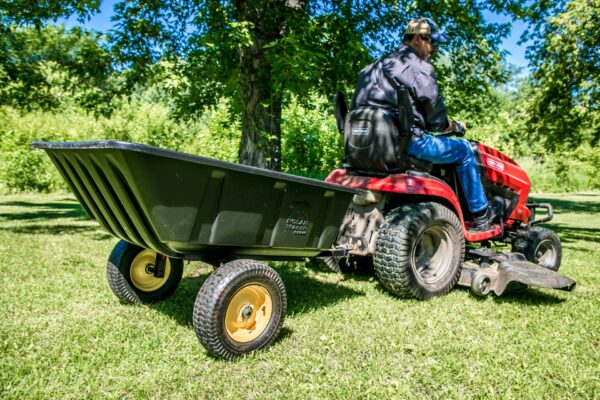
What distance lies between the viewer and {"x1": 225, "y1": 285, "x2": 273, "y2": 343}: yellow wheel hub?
2783mm

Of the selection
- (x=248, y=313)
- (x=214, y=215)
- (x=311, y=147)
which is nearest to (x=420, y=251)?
(x=248, y=313)

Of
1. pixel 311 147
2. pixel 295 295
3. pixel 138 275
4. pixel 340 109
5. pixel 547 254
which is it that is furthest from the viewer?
pixel 311 147

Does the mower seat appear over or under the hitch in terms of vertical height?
over

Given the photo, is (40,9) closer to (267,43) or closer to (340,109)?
(267,43)

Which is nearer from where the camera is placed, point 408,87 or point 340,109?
point 408,87

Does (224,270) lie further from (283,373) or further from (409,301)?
(409,301)

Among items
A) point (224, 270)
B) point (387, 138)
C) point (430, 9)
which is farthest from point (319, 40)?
point (224, 270)

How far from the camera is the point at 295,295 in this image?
158 inches

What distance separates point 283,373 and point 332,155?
7.94 meters

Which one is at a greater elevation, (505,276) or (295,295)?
(505,276)

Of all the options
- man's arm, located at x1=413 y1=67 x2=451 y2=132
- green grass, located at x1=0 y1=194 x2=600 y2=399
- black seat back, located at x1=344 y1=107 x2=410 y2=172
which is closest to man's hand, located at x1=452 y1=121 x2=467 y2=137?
man's arm, located at x1=413 y1=67 x2=451 y2=132

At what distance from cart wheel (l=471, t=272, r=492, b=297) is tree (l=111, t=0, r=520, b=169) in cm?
277

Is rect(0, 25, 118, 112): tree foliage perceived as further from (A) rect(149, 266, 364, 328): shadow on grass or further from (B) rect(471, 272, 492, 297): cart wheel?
(B) rect(471, 272, 492, 297): cart wheel

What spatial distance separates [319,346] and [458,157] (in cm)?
225
